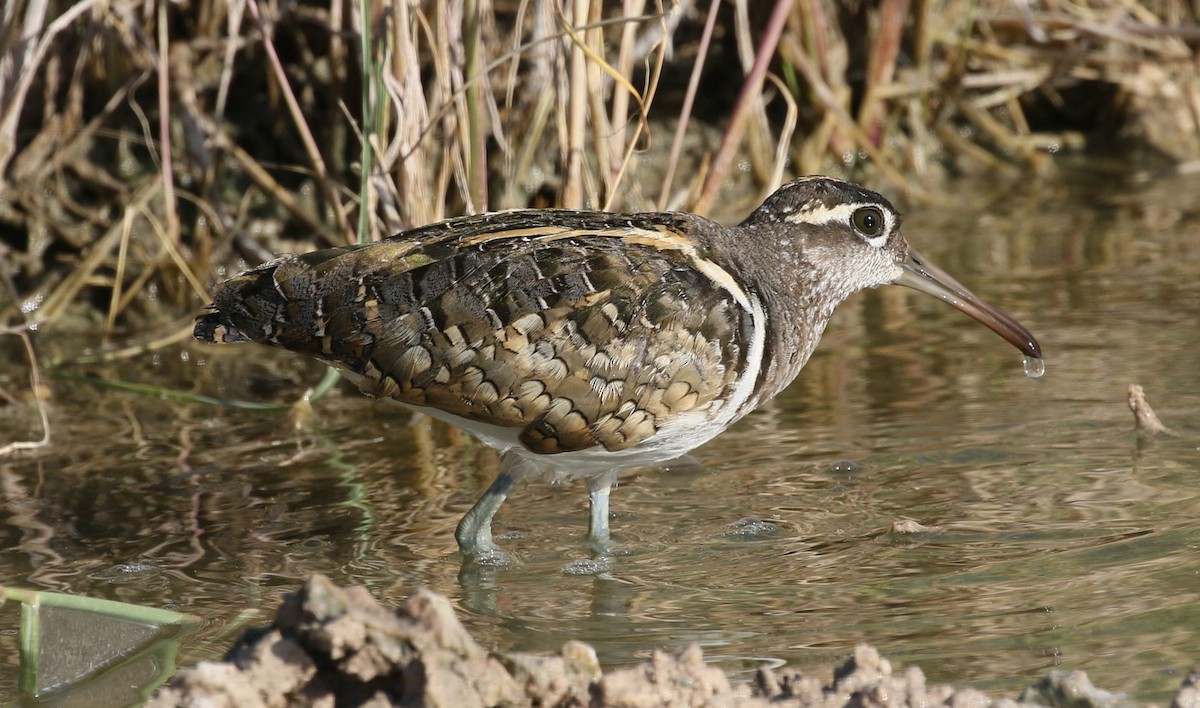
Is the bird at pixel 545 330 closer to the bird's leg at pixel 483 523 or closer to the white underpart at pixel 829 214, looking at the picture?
the bird's leg at pixel 483 523

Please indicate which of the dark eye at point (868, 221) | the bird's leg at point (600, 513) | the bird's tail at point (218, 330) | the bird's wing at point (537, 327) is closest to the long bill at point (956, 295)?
the dark eye at point (868, 221)

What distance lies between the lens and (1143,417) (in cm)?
556

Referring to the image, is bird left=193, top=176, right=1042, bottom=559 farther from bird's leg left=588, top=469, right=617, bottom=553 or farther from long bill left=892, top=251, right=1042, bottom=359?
long bill left=892, top=251, right=1042, bottom=359

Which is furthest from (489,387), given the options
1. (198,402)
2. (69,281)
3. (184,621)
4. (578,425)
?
(69,281)

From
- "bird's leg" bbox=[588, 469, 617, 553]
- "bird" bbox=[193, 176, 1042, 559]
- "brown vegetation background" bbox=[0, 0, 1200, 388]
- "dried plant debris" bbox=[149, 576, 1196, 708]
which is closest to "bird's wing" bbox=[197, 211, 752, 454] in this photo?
"bird" bbox=[193, 176, 1042, 559]

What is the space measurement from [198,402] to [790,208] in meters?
2.69

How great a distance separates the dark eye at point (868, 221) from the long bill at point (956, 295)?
199 millimetres

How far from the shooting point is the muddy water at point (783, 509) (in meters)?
4.30

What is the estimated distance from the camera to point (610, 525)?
5305 millimetres

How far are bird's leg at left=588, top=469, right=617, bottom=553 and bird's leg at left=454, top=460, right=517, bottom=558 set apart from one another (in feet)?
0.83

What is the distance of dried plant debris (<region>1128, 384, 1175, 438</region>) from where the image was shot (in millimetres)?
5484

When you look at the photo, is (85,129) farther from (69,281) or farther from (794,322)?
(794,322)

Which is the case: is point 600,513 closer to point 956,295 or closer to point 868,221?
point 868,221

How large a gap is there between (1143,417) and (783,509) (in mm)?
1285
